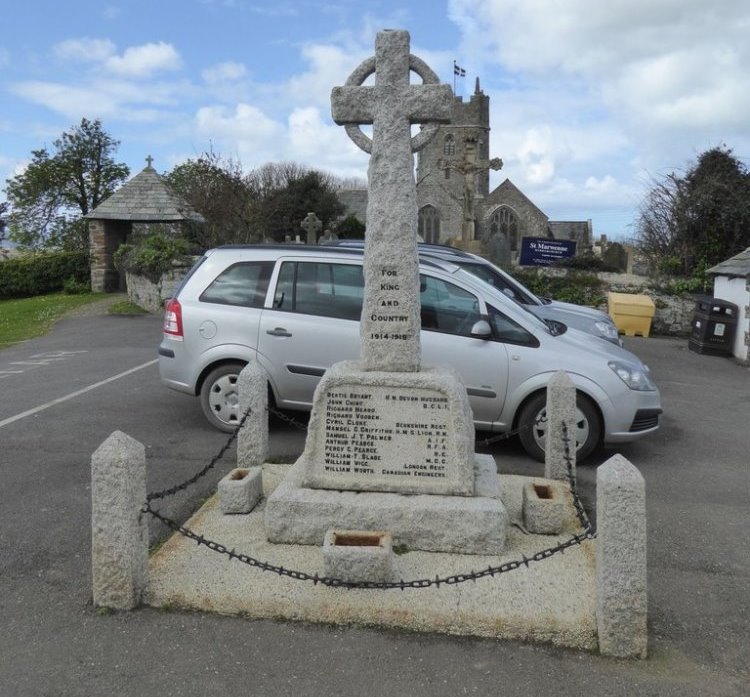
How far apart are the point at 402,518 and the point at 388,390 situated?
797 mm

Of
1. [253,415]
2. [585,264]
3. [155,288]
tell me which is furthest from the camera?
[155,288]

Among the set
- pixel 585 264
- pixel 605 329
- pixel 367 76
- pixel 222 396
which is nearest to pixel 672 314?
pixel 585 264

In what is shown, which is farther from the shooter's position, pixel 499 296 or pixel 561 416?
pixel 499 296

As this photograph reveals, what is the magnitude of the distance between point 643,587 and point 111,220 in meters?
24.8

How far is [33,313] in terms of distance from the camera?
20734mm

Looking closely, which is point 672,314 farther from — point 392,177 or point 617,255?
point 392,177

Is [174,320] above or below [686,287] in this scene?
below

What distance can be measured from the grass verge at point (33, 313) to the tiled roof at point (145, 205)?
9.59 feet

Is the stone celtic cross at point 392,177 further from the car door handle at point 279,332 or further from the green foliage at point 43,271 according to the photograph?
the green foliage at point 43,271

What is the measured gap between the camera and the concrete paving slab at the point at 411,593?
3.54m

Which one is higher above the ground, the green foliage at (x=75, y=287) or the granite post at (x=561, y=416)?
the green foliage at (x=75, y=287)

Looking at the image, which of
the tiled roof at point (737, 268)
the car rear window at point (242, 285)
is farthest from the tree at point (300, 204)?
the car rear window at point (242, 285)

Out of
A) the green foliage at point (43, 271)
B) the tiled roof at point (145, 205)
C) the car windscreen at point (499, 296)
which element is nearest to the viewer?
the car windscreen at point (499, 296)

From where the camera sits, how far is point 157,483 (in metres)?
5.74
